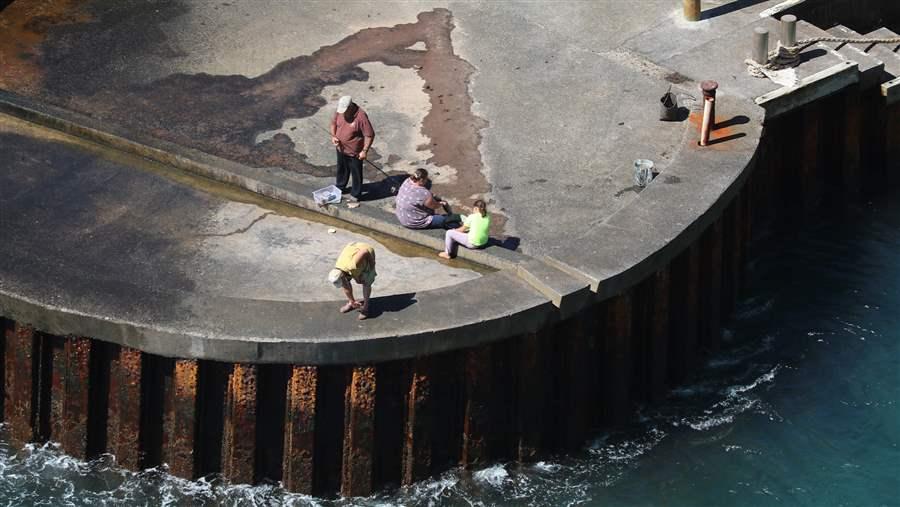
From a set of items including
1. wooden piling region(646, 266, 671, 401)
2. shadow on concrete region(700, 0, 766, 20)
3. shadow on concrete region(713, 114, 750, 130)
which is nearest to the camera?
wooden piling region(646, 266, 671, 401)

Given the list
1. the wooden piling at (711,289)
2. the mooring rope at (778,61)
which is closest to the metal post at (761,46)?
the mooring rope at (778,61)

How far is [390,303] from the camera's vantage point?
22828 mm

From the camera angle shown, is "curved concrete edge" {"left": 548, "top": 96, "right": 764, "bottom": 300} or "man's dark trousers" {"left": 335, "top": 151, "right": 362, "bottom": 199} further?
"man's dark trousers" {"left": 335, "top": 151, "right": 362, "bottom": 199}

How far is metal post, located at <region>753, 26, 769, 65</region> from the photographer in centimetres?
2842

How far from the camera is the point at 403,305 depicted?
74.6 ft

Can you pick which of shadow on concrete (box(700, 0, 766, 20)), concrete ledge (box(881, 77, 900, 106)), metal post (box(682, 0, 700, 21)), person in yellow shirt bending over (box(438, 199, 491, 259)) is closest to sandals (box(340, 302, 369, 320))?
person in yellow shirt bending over (box(438, 199, 491, 259))

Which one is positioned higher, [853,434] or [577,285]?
[577,285]

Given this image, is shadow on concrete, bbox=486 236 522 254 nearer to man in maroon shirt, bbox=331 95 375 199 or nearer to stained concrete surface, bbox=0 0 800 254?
stained concrete surface, bbox=0 0 800 254

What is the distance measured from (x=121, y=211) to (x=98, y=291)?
8.13ft

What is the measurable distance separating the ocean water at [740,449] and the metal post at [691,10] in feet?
17.9

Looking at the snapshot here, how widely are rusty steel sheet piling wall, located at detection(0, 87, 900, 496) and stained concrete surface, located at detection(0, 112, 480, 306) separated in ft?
3.67

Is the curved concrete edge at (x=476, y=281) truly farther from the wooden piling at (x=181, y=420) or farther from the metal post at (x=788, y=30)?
the metal post at (x=788, y=30)

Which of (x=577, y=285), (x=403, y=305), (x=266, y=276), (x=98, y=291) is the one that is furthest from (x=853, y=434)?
(x=98, y=291)

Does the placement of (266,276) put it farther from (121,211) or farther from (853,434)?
(853,434)
